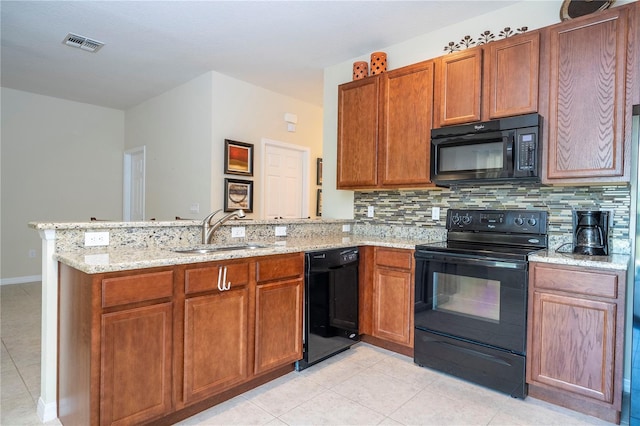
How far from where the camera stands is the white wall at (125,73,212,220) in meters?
4.30

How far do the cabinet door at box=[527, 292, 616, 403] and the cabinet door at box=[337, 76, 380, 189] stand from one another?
64.6 inches

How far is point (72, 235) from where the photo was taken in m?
1.97

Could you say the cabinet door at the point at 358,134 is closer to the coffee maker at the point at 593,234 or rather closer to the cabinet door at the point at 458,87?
the cabinet door at the point at 458,87

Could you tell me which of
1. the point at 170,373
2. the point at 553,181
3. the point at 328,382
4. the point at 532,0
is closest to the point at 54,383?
the point at 170,373

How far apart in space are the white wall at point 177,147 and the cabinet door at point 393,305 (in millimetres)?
2360

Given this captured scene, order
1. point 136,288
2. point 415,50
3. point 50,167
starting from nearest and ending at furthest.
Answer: point 136,288, point 415,50, point 50,167

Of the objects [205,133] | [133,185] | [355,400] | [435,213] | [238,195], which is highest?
[205,133]

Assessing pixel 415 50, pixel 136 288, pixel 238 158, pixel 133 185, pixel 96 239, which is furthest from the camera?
pixel 133 185

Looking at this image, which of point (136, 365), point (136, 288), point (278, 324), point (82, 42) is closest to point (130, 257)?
point (136, 288)

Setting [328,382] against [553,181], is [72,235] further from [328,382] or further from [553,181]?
[553,181]

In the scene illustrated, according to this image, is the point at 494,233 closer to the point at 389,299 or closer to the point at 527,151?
the point at 527,151

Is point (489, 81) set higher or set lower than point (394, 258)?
higher

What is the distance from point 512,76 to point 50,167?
6.08 m

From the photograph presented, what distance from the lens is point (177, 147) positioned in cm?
475
